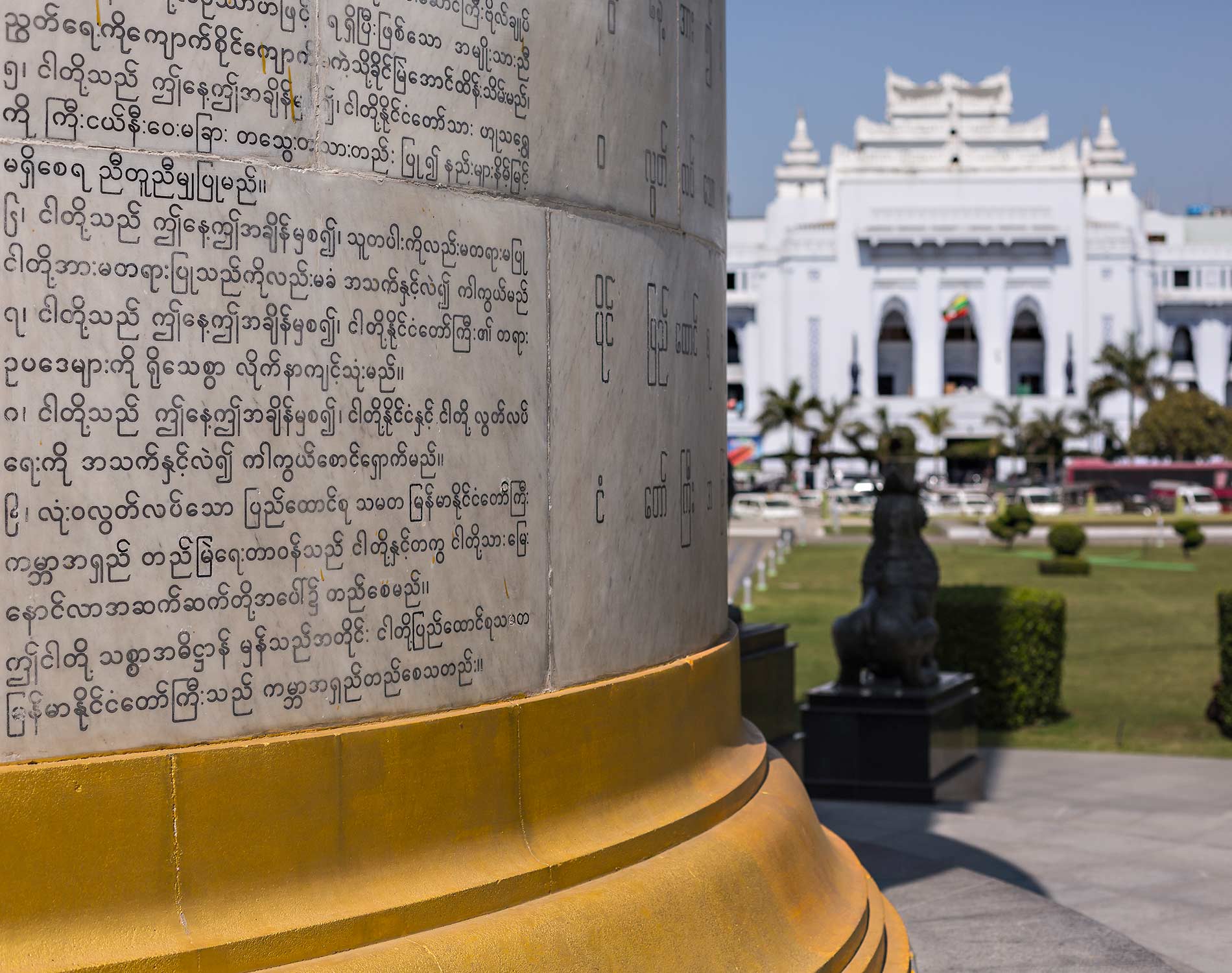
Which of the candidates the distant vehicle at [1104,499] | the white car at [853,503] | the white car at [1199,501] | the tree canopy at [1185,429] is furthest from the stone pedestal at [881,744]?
the tree canopy at [1185,429]

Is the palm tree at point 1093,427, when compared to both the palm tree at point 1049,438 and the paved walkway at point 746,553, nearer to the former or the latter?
the palm tree at point 1049,438

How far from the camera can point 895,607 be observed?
824cm

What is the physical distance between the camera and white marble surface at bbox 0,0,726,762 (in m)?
2.30

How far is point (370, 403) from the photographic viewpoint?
Answer: 2566mm

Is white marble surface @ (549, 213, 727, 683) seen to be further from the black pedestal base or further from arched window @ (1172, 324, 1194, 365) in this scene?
arched window @ (1172, 324, 1194, 365)

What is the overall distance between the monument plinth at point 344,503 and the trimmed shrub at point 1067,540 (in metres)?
21.5

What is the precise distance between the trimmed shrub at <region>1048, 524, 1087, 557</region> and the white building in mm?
45176

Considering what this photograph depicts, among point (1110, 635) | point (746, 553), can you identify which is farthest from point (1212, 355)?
point (1110, 635)

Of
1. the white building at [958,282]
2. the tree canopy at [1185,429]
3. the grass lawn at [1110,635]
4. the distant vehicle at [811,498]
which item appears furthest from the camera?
the white building at [958,282]

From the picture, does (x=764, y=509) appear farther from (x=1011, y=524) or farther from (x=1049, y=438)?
(x=1049, y=438)

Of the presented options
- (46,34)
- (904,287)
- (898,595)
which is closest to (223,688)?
(46,34)

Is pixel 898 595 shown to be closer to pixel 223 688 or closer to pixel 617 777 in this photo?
pixel 617 777

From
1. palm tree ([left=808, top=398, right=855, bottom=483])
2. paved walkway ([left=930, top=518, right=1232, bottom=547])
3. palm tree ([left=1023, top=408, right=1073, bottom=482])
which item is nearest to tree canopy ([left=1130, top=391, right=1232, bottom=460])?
palm tree ([left=1023, top=408, right=1073, bottom=482])

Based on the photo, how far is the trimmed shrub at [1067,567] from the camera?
23016 millimetres
